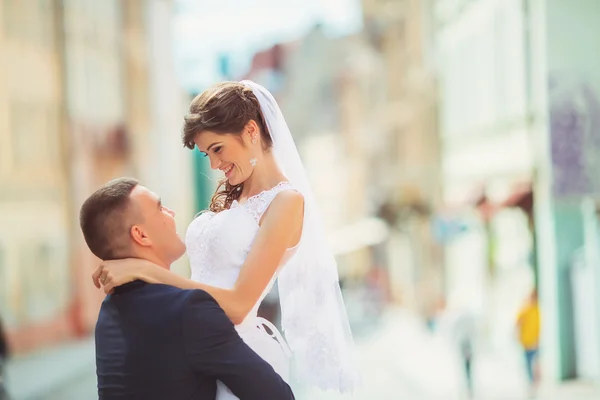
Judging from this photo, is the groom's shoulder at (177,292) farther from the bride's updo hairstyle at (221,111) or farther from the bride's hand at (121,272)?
the bride's updo hairstyle at (221,111)

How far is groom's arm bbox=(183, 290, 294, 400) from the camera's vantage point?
1148 millimetres

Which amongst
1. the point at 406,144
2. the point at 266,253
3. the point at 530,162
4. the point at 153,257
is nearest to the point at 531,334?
the point at 530,162

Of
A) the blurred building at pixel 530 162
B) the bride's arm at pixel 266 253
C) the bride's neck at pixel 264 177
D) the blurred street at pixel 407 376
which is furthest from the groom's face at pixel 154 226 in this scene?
the blurred building at pixel 530 162

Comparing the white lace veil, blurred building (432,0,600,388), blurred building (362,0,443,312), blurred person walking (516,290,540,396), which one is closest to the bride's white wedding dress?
the white lace veil

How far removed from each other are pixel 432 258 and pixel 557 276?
221cm

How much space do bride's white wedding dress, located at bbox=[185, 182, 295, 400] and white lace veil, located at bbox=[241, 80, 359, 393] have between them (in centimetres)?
11

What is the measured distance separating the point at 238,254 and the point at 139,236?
225mm

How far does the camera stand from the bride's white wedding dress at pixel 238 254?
143 cm

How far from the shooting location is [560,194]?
524 centimetres

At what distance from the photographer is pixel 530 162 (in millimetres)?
5504

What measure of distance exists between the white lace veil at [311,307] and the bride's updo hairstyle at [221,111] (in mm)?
114

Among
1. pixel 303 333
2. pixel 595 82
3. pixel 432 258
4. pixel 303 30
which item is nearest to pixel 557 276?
pixel 595 82

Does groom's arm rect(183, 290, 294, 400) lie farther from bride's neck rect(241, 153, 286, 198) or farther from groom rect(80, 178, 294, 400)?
bride's neck rect(241, 153, 286, 198)

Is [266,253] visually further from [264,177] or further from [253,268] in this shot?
[264,177]
